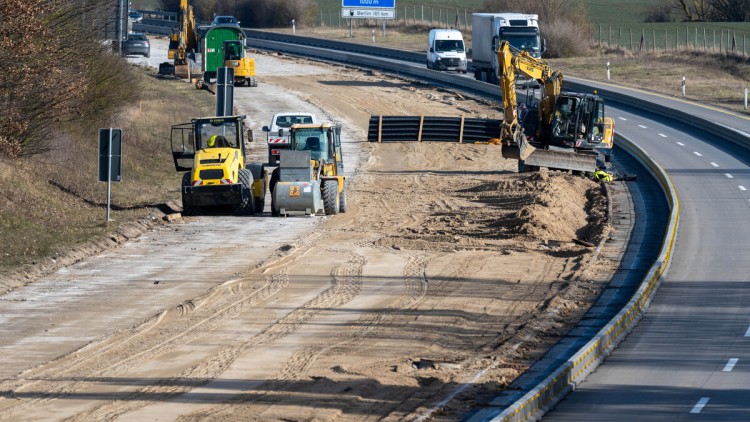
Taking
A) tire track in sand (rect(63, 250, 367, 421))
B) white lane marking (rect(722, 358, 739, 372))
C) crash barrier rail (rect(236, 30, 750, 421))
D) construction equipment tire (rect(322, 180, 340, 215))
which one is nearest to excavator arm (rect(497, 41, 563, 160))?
crash barrier rail (rect(236, 30, 750, 421))

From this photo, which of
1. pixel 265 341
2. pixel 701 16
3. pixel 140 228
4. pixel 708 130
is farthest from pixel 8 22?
pixel 701 16

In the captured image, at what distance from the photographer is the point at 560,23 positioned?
8031 cm

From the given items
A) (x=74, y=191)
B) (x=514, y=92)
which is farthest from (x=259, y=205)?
(x=514, y=92)

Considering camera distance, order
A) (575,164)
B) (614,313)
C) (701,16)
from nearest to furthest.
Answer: (614,313)
(575,164)
(701,16)

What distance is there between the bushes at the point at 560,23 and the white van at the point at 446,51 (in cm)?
1166

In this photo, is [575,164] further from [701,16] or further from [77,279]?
[701,16]

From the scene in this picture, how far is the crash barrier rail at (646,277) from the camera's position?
48.8 ft

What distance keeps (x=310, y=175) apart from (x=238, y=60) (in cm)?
3488

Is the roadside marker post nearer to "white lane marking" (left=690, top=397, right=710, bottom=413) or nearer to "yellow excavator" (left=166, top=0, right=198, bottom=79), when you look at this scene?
"white lane marking" (left=690, top=397, right=710, bottom=413)

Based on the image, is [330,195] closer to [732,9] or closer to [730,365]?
[730,365]

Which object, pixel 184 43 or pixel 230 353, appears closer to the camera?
pixel 230 353

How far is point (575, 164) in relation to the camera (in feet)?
126

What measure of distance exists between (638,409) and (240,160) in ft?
58.2

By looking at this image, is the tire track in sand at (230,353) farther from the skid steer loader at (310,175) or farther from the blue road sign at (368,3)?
the blue road sign at (368,3)
